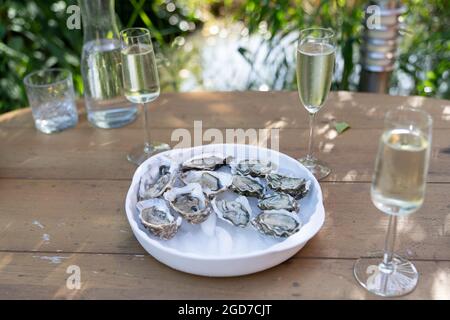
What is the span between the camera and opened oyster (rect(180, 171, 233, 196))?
0.98 metres

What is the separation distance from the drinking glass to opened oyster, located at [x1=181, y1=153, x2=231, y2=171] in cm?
47

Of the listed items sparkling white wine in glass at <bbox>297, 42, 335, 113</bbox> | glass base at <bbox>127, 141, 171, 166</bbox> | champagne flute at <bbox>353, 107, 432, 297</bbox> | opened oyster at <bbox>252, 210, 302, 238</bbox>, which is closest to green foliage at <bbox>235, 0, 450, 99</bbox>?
glass base at <bbox>127, 141, 171, 166</bbox>

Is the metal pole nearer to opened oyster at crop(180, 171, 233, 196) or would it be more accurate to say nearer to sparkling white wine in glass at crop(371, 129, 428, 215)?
opened oyster at crop(180, 171, 233, 196)

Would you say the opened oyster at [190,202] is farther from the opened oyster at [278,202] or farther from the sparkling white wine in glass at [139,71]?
the sparkling white wine in glass at [139,71]

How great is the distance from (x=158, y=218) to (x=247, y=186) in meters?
0.17

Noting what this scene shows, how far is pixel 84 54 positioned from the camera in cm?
137

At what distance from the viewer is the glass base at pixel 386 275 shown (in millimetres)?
827

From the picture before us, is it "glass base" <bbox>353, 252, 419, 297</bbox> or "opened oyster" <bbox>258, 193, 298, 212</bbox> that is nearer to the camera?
"glass base" <bbox>353, 252, 419, 297</bbox>

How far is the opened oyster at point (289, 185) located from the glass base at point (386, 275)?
0.16 m

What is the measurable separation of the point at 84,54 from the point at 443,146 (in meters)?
0.88

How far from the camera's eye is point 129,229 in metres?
0.99

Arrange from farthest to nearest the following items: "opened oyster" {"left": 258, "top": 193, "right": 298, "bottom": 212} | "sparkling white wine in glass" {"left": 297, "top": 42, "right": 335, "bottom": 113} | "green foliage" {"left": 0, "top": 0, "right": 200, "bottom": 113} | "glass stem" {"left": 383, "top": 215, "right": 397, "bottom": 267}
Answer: "green foliage" {"left": 0, "top": 0, "right": 200, "bottom": 113} → "sparkling white wine in glass" {"left": 297, "top": 42, "right": 335, "bottom": 113} → "opened oyster" {"left": 258, "top": 193, "right": 298, "bottom": 212} → "glass stem" {"left": 383, "top": 215, "right": 397, "bottom": 267}
